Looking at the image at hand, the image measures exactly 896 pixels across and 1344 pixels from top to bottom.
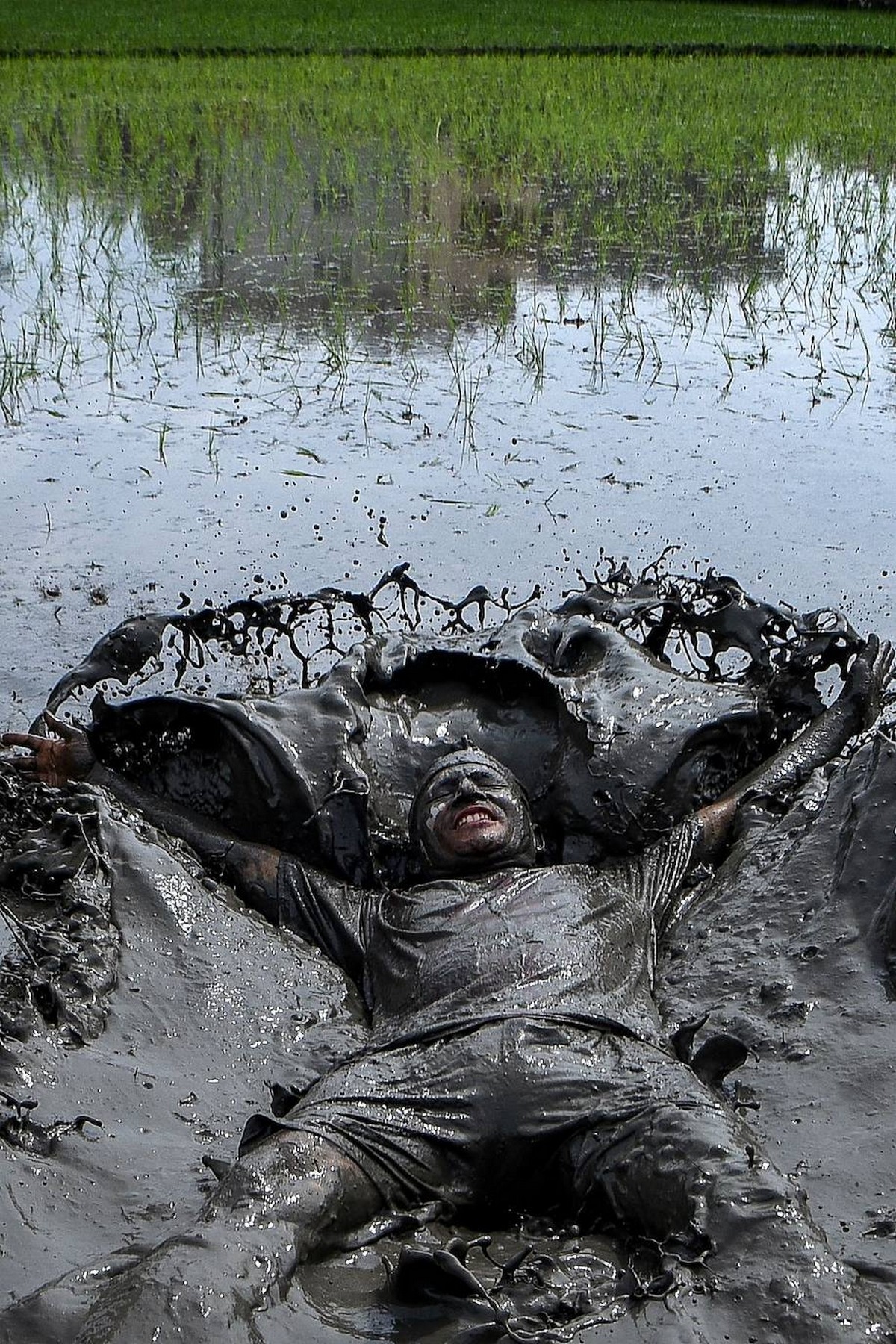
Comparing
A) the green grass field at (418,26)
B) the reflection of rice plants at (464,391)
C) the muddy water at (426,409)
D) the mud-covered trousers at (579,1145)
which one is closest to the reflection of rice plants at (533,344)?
the muddy water at (426,409)

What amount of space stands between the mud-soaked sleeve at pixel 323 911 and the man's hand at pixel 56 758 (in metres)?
0.73

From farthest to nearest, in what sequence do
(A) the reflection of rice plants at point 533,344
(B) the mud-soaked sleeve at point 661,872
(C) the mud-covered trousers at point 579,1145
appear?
(A) the reflection of rice plants at point 533,344
(B) the mud-soaked sleeve at point 661,872
(C) the mud-covered trousers at point 579,1145

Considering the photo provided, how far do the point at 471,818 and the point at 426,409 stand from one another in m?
4.05

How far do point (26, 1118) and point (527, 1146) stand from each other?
3.39 feet

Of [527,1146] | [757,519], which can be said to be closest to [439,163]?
[757,519]

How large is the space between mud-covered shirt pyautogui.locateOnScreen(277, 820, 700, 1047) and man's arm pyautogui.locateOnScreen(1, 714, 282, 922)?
5.9 inches

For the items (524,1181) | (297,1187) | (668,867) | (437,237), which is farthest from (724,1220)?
(437,237)

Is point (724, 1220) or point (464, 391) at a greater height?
point (464, 391)

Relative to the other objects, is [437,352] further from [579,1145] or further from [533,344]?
[579,1145]

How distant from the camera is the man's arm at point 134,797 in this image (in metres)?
4.48

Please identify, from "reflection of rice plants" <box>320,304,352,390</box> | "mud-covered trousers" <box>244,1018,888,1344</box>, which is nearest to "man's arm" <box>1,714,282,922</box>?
"mud-covered trousers" <box>244,1018,888,1344</box>

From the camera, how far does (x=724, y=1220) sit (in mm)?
2939

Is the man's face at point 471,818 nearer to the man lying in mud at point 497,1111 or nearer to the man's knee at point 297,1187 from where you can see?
the man lying in mud at point 497,1111

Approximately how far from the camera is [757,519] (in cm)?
666
